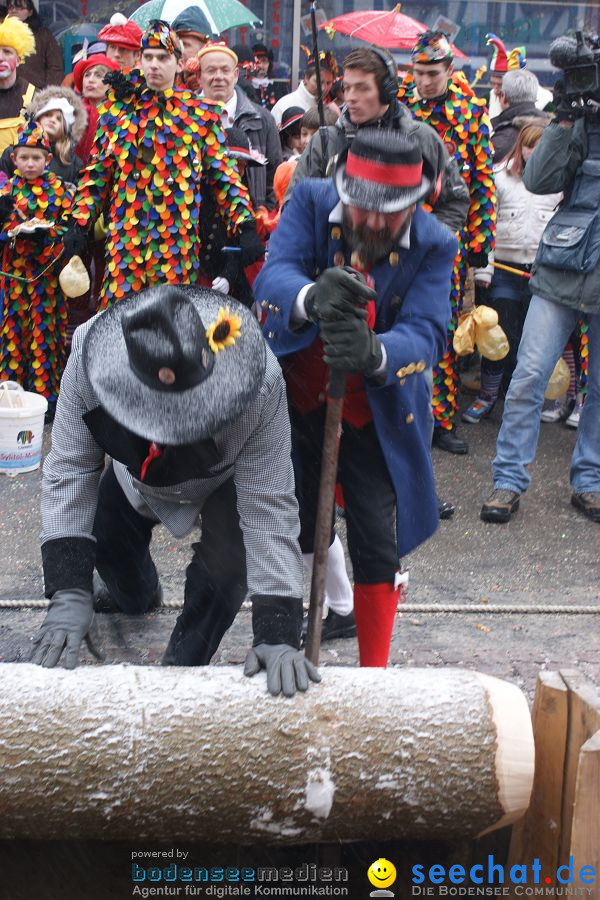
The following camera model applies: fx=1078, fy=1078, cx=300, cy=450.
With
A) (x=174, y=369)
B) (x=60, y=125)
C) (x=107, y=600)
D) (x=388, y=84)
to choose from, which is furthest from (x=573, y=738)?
(x=60, y=125)

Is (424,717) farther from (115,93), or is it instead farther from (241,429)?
(115,93)

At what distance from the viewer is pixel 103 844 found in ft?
8.59

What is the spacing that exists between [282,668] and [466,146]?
347 cm

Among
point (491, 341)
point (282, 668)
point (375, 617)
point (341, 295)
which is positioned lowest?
point (491, 341)

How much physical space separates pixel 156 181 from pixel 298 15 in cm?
378

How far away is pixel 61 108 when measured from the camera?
5688mm

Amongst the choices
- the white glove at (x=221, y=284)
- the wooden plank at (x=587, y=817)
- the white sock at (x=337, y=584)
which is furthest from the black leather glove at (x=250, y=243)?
the wooden plank at (x=587, y=817)

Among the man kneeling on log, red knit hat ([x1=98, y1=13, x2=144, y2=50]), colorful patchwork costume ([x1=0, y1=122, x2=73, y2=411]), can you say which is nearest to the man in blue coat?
the man kneeling on log

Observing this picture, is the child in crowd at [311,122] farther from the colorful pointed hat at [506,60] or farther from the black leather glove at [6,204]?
the colorful pointed hat at [506,60]

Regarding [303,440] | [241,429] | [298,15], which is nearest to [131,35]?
[298,15]

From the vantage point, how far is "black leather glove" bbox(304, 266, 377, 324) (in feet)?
8.39

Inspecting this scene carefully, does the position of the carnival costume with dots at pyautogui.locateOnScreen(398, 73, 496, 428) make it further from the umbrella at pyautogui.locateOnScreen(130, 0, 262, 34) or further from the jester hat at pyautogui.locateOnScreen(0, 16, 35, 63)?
the jester hat at pyautogui.locateOnScreen(0, 16, 35, 63)

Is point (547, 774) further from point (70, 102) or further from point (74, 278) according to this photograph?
point (70, 102)

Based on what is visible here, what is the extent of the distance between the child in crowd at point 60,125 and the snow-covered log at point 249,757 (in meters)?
3.92
